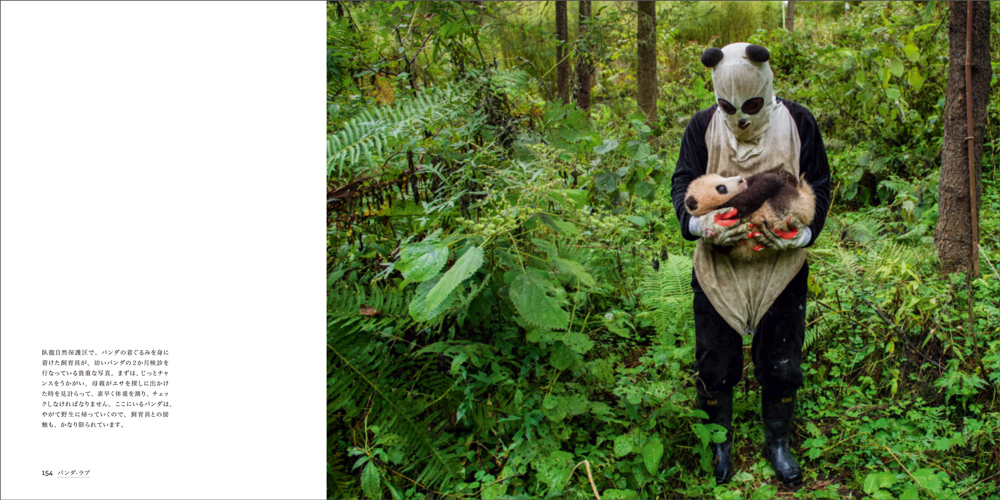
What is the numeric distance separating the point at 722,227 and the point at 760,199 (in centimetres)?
16

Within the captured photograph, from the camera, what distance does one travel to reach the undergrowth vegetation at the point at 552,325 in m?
2.29

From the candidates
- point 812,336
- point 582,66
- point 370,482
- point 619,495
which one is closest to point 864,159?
point 812,336

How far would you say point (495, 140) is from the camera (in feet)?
9.78

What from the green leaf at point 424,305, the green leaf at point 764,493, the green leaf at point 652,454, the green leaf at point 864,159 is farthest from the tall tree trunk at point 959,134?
the green leaf at point 424,305

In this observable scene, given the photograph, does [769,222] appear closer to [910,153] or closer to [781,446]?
[781,446]

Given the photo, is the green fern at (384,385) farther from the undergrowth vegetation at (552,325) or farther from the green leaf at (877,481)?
the green leaf at (877,481)

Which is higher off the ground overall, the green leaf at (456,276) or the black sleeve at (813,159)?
the black sleeve at (813,159)

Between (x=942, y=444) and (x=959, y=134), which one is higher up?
(x=959, y=134)

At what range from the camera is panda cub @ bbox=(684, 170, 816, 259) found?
2062 millimetres

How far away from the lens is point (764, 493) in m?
2.23

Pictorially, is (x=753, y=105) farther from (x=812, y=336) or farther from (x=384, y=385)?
(x=384, y=385)

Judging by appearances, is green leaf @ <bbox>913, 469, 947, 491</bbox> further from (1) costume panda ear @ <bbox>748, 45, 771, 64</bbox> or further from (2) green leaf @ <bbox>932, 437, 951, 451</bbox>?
(1) costume panda ear @ <bbox>748, 45, 771, 64</bbox>

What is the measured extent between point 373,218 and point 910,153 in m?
4.17

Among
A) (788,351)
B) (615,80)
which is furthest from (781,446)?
(615,80)
